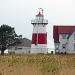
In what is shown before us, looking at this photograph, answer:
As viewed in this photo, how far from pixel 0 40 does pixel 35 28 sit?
24.6 ft

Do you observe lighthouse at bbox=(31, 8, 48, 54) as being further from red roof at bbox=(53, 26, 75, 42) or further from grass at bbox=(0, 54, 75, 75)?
grass at bbox=(0, 54, 75, 75)

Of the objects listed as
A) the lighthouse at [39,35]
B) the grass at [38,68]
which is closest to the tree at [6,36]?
the lighthouse at [39,35]

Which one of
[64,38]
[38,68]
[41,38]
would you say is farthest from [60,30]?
[38,68]

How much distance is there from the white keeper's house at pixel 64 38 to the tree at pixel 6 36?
823 cm

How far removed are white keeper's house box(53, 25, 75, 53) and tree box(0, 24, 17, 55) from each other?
8231 mm

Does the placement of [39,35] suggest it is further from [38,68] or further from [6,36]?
[38,68]

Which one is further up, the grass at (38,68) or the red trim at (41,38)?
the red trim at (41,38)

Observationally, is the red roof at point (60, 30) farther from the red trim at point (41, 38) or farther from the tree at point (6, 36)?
the tree at point (6, 36)

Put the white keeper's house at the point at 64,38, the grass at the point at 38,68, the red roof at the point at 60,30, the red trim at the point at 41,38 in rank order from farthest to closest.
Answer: the red roof at the point at 60,30 < the white keeper's house at the point at 64,38 < the red trim at the point at 41,38 < the grass at the point at 38,68

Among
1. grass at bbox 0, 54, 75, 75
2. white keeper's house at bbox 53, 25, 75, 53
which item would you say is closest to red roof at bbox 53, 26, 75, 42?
white keeper's house at bbox 53, 25, 75, 53

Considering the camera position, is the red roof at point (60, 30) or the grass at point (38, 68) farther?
the red roof at point (60, 30)

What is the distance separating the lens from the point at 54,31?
7550cm

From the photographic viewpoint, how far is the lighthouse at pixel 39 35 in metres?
68.1

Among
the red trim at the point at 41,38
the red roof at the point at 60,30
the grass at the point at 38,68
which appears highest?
the red roof at the point at 60,30
